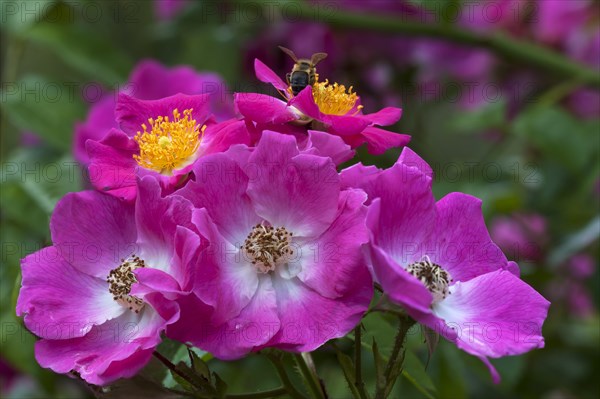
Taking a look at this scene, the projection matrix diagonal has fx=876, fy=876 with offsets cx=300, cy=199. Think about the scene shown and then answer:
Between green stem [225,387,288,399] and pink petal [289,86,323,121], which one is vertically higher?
pink petal [289,86,323,121]

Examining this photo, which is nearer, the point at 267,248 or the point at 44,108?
the point at 267,248

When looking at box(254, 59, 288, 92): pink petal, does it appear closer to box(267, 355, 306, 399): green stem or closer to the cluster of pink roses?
the cluster of pink roses

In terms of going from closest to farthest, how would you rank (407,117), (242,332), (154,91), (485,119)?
(242,332) < (154,91) < (485,119) < (407,117)

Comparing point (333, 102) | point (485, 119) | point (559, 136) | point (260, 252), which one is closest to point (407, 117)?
point (485, 119)

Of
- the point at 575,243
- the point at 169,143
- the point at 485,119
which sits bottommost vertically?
the point at 575,243

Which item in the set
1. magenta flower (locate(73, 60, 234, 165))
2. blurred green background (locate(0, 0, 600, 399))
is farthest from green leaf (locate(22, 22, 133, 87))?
A: magenta flower (locate(73, 60, 234, 165))

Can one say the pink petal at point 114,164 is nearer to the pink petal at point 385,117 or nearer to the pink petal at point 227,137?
the pink petal at point 227,137

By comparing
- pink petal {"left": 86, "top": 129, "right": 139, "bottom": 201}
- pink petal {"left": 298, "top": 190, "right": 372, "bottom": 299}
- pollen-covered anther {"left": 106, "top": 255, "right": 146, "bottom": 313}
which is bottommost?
pollen-covered anther {"left": 106, "top": 255, "right": 146, "bottom": 313}

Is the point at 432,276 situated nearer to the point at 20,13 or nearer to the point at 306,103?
the point at 306,103

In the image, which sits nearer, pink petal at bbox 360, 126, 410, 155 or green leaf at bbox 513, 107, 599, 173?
pink petal at bbox 360, 126, 410, 155
